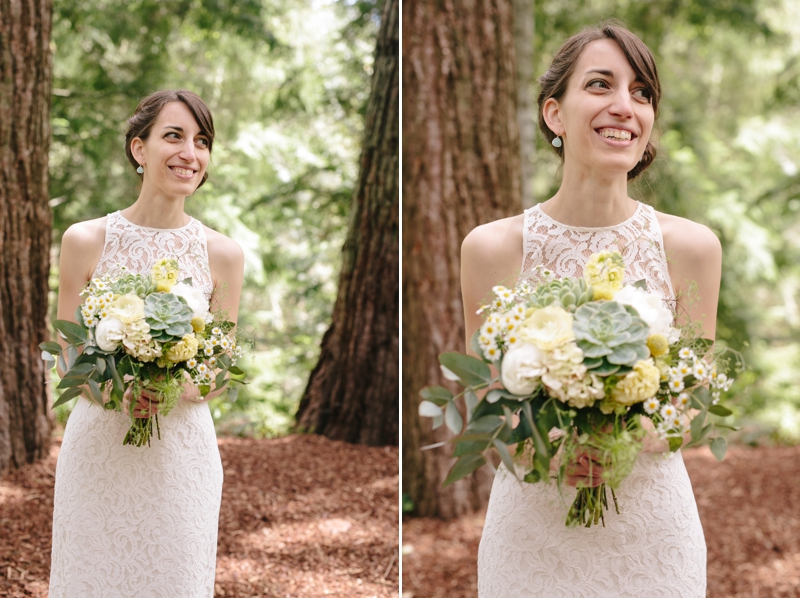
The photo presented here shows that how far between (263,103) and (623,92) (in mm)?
5922

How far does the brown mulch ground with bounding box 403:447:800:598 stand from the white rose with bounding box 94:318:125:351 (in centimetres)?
284

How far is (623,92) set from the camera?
2.18 meters

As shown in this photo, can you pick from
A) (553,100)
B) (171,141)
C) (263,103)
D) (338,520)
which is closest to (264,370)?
(263,103)

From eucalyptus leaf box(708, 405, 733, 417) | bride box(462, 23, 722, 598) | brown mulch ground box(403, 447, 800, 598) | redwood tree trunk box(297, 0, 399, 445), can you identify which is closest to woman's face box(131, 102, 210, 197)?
bride box(462, 23, 722, 598)

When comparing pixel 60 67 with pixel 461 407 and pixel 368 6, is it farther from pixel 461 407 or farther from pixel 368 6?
pixel 461 407

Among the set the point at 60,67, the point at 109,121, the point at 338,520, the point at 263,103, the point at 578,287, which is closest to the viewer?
the point at 578,287

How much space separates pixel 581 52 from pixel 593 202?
0.47 m

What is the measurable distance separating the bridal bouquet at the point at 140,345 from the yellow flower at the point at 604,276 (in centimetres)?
124

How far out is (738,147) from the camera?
1011 centimetres

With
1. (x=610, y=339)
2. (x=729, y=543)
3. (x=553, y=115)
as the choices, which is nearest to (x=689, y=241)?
(x=553, y=115)

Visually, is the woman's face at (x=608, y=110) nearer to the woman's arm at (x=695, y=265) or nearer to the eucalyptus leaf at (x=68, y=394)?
the woman's arm at (x=695, y=265)

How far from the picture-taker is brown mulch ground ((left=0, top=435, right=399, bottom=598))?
3637 mm

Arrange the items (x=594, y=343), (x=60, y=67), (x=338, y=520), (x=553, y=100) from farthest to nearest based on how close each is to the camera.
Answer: (x=60, y=67) → (x=338, y=520) → (x=553, y=100) → (x=594, y=343)

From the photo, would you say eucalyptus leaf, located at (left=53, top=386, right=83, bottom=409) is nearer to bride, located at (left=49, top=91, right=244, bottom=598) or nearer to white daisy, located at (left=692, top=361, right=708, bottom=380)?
bride, located at (left=49, top=91, right=244, bottom=598)
